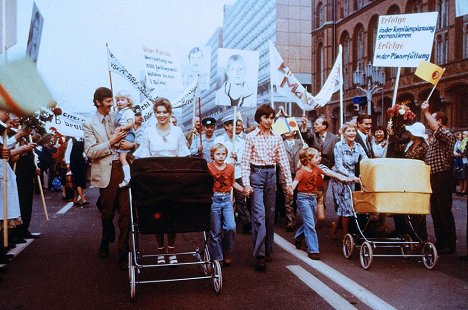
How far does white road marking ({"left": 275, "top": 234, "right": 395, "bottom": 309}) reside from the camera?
16.2ft

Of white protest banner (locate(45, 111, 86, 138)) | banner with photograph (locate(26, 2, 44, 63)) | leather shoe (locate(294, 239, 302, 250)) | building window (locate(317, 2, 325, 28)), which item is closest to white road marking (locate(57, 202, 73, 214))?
white protest banner (locate(45, 111, 86, 138))

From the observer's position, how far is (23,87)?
4863 millimetres

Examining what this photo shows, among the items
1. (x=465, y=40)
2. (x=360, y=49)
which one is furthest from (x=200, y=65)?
(x=360, y=49)

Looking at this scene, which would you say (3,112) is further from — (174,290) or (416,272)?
(416,272)

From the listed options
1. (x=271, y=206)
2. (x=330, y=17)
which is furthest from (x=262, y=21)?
(x=271, y=206)

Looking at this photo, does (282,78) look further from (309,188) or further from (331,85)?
(309,188)

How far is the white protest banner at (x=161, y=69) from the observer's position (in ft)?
37.4

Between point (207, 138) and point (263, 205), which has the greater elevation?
point (207, 138)

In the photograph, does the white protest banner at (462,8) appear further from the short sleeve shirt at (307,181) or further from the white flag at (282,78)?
the short sleeve shirt at (307,181)

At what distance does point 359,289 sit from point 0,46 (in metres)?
5.67

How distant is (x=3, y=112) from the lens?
6.64 m

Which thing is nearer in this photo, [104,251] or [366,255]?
[366,255]

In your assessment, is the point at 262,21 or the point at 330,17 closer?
the point at 330,17

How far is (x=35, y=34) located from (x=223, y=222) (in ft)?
12.2
